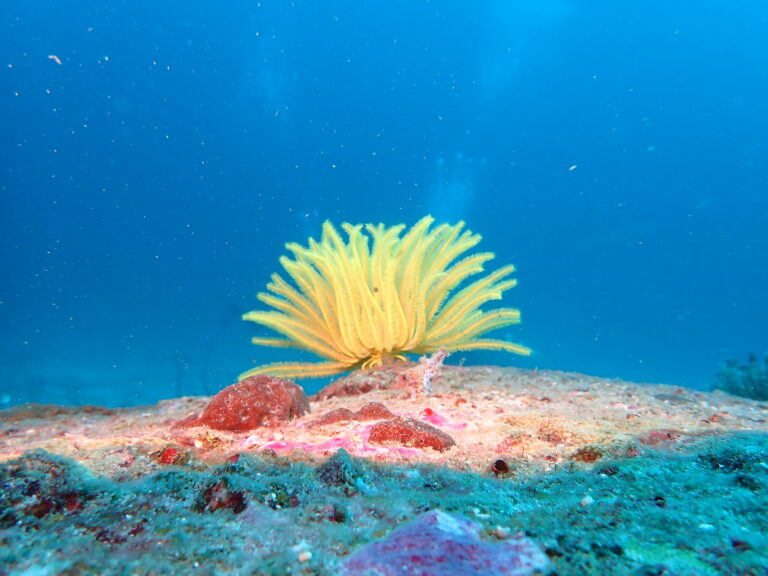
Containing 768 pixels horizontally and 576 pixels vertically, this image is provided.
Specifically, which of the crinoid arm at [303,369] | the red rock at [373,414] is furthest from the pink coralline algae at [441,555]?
the crinoid arm at [303,369]

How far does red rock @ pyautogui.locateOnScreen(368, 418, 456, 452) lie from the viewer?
2355mm

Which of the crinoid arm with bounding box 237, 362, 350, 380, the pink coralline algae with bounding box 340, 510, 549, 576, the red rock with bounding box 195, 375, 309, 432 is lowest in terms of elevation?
the pink coralline algae with bounding box 340, 510, 549, 576

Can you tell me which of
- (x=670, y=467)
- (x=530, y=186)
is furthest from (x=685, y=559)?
(x=530, y=186)

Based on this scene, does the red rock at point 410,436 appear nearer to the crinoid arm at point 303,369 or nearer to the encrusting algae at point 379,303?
the encrusting algae at point 379,303

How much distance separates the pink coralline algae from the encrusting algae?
334cm

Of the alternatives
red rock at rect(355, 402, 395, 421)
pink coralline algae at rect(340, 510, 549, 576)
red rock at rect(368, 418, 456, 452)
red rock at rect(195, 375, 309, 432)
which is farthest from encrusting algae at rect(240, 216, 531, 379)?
pink coralline algae at rect(340, 510, 549, 576)

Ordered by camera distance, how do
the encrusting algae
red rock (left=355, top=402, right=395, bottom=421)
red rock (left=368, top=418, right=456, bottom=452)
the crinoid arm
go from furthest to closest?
the crinoid arm
the encrusting algae
red rock (left=355, top=402, right=395, bottom=421)
red rock (left=368, top=418, right=456, bottom=452)

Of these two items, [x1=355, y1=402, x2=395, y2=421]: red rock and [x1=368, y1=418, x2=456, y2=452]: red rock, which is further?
[x1=355, y1=402, x2=395, y2=421]: red rock

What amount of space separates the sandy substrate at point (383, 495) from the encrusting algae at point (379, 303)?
5.84 feet

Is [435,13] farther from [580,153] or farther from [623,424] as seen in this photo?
[623,424]

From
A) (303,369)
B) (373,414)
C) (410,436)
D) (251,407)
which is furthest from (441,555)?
(303,369)

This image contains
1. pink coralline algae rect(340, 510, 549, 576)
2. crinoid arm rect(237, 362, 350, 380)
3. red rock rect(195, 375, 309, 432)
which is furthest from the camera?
crinoid arm rect(237, 362, 350, 380)

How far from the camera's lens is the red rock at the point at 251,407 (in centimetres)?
288

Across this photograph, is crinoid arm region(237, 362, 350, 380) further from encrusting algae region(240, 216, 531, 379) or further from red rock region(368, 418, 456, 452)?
red rock region(368, 418, 456, 452)
